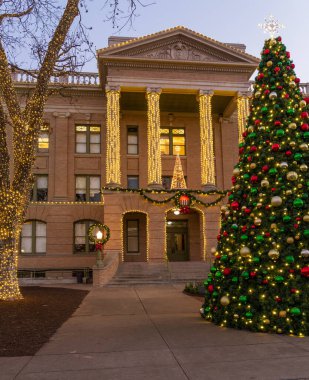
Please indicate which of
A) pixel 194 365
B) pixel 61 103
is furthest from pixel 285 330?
pixel 61 103

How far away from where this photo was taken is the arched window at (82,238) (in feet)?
101

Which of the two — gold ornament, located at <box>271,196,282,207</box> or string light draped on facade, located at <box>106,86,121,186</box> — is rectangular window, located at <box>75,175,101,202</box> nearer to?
string light draped on facade, located at <box>106,86,121,186</box>

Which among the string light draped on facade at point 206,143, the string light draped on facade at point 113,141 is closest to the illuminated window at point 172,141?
the string light draped on facade at point 206,143

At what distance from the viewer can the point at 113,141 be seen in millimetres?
27891

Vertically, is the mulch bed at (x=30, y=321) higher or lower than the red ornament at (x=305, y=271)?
lower

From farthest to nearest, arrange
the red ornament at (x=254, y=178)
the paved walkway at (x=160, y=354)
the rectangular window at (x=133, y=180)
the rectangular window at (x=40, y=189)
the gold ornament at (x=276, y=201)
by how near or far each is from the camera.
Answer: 1. the rectangular window at (x=133, y=180)
2. the rectangular window at (x=40, y=189)
3. the red ornament at (x=254, y=178)
4. the gold ornament at (x=276, y=201)
5. the paved walkway at (x=160, y=354)

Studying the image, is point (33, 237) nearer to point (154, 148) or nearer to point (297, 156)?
point (154, 148)

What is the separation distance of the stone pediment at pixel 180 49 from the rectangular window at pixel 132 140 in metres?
5.96

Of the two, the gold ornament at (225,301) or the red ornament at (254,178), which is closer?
the gold ornament at (225,301)

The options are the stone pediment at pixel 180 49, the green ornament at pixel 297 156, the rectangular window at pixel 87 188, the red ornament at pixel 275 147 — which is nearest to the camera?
the green ornament at pixel 297 156

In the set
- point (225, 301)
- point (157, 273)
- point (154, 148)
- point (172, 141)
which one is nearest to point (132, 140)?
point (172, 141)

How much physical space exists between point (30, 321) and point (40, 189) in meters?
22.7

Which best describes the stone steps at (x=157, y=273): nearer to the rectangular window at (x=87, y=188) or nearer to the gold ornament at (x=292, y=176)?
the rectangular window at (x=87, y=188)

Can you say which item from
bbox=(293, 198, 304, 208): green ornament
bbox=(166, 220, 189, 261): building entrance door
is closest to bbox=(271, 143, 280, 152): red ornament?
bbox=(293, 198, 304, 208): green ornament
